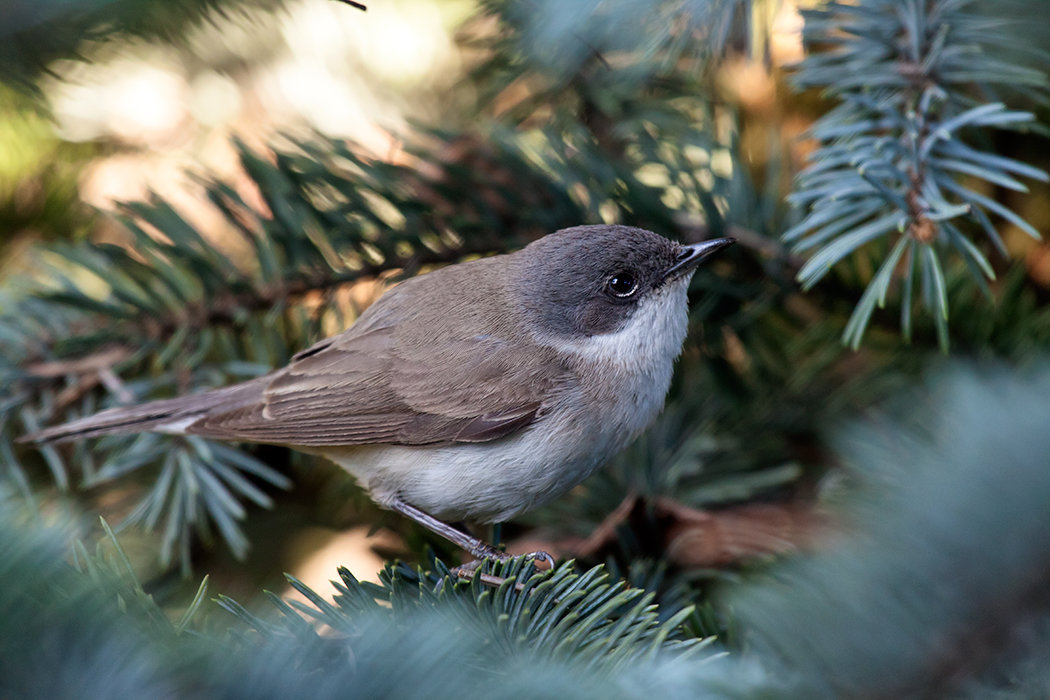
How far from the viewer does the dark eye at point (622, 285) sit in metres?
2.79

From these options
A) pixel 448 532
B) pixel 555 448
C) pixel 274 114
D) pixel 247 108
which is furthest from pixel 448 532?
pixel 247 108

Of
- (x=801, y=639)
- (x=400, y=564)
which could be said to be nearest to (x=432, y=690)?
(x=801, y=639)

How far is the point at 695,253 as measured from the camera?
8.11 ft

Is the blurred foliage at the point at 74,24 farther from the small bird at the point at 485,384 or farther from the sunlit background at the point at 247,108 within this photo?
the small bird at the point at 485,384

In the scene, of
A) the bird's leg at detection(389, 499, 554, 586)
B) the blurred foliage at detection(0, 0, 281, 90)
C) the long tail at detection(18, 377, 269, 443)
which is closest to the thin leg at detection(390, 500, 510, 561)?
the bird's leg at detection(389, 499, 554, 586)

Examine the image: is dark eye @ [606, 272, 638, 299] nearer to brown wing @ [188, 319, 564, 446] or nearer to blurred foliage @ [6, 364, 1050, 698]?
brown wing @ [188, 319, 564, 446]

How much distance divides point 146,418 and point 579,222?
4.84 ft

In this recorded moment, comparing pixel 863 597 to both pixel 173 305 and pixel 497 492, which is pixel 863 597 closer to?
pixel 497 492

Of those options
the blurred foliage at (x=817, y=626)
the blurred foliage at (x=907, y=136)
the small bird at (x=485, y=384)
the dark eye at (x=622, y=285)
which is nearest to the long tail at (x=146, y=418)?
the small bird at (x=485, y=384)

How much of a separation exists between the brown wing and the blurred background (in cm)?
12

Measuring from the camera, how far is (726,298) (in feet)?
8.40

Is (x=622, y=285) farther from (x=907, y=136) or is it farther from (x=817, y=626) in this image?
(x=817, y=626)

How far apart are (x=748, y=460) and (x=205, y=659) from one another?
1766 mm

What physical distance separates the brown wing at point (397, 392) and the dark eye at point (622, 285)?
34cm
